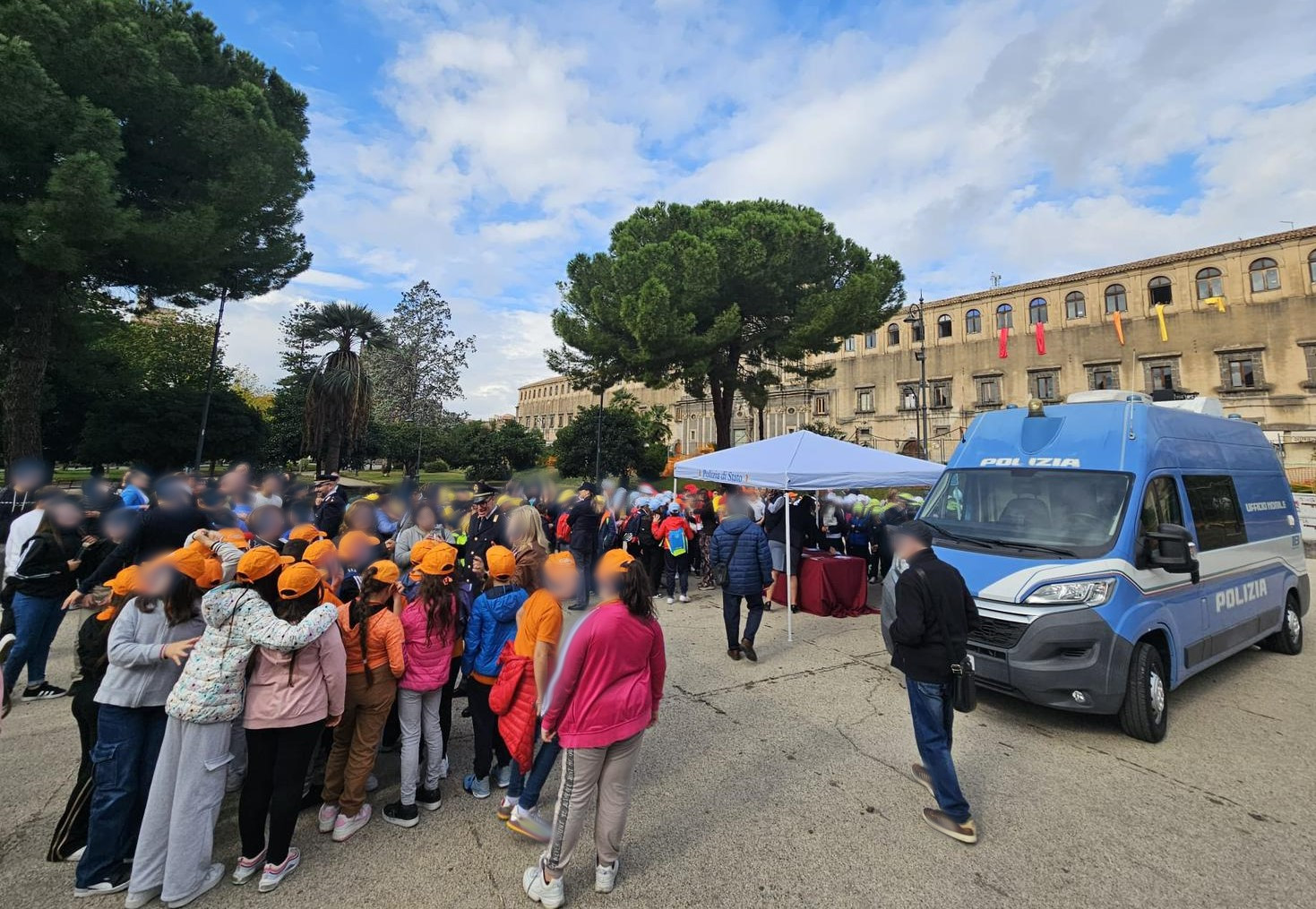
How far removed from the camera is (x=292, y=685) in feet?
8.96

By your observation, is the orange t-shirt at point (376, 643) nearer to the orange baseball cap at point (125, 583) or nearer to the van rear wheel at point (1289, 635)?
the orange baseball cap at point (125, 583)

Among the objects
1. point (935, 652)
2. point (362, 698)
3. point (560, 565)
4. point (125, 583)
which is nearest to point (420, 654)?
point (362, 698)

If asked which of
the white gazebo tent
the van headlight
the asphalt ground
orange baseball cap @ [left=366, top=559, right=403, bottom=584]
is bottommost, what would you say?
the asphalt ground

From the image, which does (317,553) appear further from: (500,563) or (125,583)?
(500,563)

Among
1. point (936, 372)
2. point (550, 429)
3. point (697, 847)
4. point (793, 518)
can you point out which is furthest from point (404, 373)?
point (550, 429)

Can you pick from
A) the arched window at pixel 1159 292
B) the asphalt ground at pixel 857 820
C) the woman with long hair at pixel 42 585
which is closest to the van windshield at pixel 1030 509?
the asphalt ground at pixel 857 820

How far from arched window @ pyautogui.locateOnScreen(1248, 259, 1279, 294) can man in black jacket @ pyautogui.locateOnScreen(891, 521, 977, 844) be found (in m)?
51.0

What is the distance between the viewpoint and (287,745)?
275 centimetres

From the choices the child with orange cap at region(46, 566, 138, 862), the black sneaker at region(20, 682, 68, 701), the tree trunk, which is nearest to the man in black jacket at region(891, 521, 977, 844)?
the child with orange cap at region(46, 566, 138, 862)

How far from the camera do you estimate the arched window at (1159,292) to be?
3909cm

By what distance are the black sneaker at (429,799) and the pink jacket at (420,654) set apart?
746 mm

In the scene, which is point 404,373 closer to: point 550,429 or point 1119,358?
point 1119,358

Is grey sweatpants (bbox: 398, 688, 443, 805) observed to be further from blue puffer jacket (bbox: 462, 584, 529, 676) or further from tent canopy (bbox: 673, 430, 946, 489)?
tent canopy (bbox: 673, 430, 946, 489)

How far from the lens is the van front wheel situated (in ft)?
14.4
